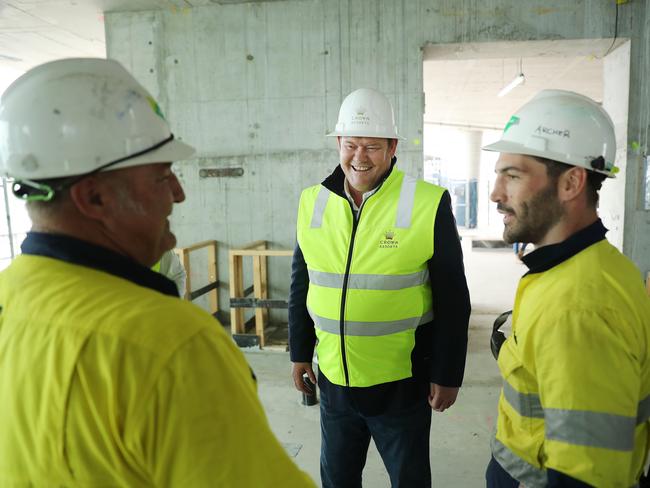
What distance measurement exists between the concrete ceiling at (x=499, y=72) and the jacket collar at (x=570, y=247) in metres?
→ 4.50

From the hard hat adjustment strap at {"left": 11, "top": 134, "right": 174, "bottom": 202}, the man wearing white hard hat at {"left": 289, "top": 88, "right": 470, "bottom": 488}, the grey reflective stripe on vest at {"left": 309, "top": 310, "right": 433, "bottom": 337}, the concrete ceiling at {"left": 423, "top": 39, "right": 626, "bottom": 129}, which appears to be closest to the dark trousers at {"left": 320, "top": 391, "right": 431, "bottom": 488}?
the man wearing white hard hat at {"left": 289, "top": 88, "right": 470, "bottom": 488}

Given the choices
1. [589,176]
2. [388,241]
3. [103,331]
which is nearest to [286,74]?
[388,241]

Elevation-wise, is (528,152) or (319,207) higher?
(528,152)

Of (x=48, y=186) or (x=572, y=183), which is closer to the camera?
(x=48, y=186)

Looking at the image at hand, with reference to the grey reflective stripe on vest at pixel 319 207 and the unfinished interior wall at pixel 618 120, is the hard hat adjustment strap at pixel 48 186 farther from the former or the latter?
the unfinished interior wall at pixel 618 120

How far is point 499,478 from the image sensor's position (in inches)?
59.7

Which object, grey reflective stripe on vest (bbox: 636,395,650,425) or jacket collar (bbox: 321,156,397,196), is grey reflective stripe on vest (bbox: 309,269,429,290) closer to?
jacket collar (bbox: 321,156,397,196)

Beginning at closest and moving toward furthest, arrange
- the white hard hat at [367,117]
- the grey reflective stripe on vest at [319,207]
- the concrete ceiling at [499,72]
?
the grey reflective stripe on vest at [319,207], the white hard hat at [367,117], the concrete ceiling at [499,72]

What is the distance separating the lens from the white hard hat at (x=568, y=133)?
1396mm

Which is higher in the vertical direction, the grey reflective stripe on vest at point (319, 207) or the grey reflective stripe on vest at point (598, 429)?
the grey reflective stripe on vest at point (319, 207)

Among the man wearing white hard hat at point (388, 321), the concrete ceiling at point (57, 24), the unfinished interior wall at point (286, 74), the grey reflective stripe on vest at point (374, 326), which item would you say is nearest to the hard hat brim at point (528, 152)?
the man wearing white hard hat at point (388, 321)

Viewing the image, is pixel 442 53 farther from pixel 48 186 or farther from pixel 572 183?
pixel 48 186

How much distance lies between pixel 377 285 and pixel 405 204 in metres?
0.39

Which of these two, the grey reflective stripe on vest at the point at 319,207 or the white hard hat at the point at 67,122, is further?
the grey reflective stripe on vest at the point at 319,207
